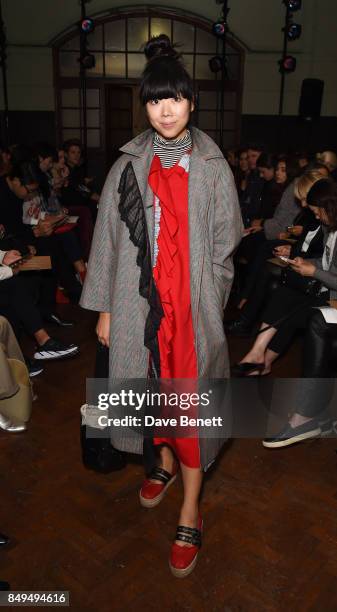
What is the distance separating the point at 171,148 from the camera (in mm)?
1575

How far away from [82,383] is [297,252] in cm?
151

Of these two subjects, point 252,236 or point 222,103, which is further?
point 222,103

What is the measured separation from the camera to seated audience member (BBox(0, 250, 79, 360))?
3.05 m

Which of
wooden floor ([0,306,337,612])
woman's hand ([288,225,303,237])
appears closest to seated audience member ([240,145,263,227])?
woman's hand ([288,225,303,237])

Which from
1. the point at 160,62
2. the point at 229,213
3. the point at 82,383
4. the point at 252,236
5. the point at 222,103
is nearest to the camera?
the point at 160,62

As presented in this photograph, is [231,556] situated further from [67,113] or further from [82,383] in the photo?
[67,113]

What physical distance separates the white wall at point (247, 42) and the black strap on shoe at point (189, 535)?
8.44 meters

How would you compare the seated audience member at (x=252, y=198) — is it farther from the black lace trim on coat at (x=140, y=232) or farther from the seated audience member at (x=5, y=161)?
the black lace trim on coat at (x=140, y=232)

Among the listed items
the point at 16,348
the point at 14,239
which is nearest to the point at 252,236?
the point at 14,239

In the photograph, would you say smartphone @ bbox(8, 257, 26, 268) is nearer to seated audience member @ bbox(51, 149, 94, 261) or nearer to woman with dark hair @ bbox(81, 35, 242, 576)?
woman with dark hair @ bbox(81, 35, 242, 576)

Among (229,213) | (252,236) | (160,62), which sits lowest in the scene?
(252,236)

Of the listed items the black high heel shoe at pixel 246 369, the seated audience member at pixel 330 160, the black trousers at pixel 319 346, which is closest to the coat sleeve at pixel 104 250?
the black trousers at pixel 319 346

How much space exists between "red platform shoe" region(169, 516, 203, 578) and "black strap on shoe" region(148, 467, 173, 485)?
11.4 inches

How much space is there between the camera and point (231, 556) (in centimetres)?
174
